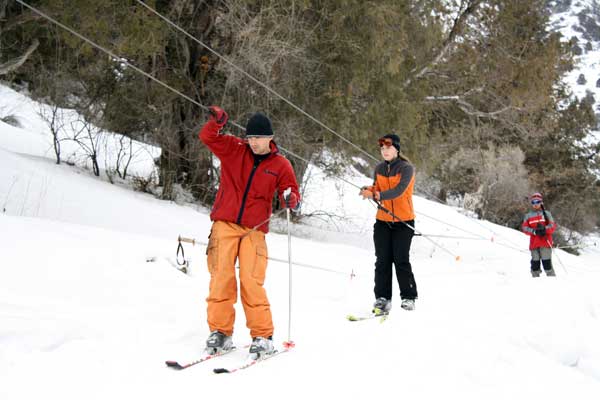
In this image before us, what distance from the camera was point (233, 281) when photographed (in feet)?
→ 14.9

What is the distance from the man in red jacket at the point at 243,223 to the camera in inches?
177

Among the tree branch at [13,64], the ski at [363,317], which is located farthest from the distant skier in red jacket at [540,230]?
the tree branch at [13,64]

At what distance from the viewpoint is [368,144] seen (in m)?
13.7

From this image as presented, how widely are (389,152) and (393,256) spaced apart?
39.8 inches

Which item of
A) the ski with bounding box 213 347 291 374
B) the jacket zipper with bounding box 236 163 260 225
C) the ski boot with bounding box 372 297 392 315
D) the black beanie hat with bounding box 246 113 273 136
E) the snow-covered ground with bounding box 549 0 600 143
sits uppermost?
the snow-covered ground with bounding box 549 0 600 143

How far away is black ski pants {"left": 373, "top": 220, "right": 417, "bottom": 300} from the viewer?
626 centimetres

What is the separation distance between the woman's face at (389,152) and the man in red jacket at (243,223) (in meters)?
1.79

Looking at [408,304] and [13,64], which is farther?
[13,64]

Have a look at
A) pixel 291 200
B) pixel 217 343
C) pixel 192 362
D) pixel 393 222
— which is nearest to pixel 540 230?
pixel 393 222

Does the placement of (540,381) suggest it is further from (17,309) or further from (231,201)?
(17,309)

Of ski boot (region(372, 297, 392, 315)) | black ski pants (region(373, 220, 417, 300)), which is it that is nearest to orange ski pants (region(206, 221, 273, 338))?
ski boot (region(372, 297, 392, 315))

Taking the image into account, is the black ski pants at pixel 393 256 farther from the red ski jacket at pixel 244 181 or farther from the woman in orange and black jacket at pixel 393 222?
the red ski jacket at pixel 244 181

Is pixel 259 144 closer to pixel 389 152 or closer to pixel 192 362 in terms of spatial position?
pixel 192 362

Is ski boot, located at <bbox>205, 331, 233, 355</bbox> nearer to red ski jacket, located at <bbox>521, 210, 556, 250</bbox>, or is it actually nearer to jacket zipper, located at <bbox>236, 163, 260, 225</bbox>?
jacket zipper, located at <bbox>236, 163, 260, 225</bbox>
